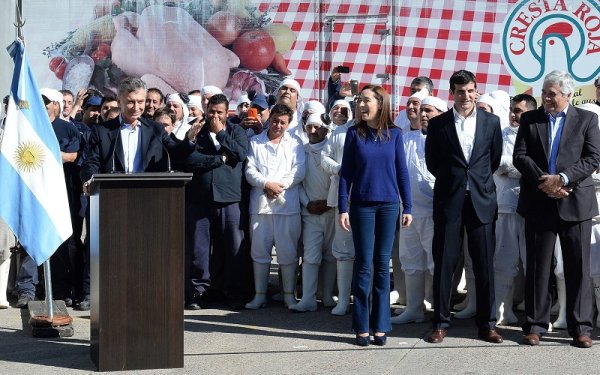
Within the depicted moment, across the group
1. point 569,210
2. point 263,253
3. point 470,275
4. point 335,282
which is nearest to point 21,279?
point 263,253

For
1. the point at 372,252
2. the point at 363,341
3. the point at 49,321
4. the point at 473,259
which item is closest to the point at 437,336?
the point at 363,341

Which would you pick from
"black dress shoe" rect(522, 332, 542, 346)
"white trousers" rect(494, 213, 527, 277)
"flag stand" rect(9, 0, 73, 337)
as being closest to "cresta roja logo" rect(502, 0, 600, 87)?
"white trousers" rect(494, 213, 527, 277)

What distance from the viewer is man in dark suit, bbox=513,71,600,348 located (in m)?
8.54

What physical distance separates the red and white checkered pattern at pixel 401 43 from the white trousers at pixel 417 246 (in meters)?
3.76

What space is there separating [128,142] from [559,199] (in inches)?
133

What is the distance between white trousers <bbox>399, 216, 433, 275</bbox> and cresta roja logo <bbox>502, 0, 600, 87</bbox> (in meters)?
4.10

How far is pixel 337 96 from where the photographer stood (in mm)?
12805

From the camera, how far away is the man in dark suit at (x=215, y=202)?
10.2 meters

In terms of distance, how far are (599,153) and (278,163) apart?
300 centimetres

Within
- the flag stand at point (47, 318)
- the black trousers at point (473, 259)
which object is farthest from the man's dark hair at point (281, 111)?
the flag stand at point (47, 318)

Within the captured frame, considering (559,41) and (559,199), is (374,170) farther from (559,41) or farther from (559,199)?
(559,41)

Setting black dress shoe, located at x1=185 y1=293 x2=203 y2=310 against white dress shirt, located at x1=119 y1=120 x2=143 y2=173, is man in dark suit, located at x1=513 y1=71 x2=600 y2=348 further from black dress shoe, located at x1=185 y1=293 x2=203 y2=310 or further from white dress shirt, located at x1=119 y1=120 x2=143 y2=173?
black dress shoe, located at x1=185 y1=293 x2=203 y2=310

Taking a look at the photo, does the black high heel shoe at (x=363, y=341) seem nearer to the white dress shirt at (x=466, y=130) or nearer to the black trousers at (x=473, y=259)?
the black trousers at (x=473, y=259)

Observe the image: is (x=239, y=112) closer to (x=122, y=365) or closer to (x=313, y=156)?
(x=313, y=156)
